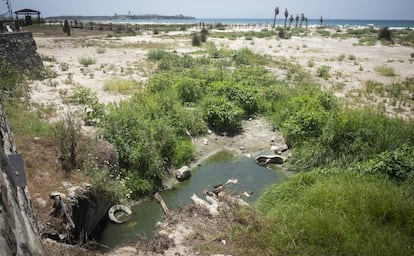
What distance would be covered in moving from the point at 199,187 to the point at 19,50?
13367 millimetres

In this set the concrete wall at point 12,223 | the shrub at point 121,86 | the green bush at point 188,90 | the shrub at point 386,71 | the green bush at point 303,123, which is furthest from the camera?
the shrub at point 386,71

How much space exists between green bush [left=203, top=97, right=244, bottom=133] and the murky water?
1.53 m

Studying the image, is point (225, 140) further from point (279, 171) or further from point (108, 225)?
point (108, 225)

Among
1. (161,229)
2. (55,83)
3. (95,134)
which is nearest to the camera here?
(161,229)

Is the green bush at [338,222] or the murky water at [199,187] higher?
the green bush at [338,222]

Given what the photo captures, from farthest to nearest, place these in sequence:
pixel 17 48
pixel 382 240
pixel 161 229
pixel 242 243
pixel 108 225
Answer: pixel 17 48, pixel 108 225, pixel 161 229, pixel 242 243, pixel 382 240

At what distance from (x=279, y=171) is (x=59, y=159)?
5.87m

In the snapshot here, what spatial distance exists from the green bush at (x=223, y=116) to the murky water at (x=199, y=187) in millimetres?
1528

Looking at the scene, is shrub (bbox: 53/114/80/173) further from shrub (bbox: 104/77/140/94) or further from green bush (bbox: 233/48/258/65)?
green bush (bbox: 233/48/258/65)

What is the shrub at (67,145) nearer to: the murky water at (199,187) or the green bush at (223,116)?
the murky water at (199,187)

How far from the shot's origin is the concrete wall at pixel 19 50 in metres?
16.2

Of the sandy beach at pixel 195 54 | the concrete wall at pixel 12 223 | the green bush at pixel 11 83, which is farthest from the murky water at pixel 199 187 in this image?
the green bush at pixel 11 83

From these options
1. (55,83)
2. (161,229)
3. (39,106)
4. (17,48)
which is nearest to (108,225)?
(161,229)

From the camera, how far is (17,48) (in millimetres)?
16750
